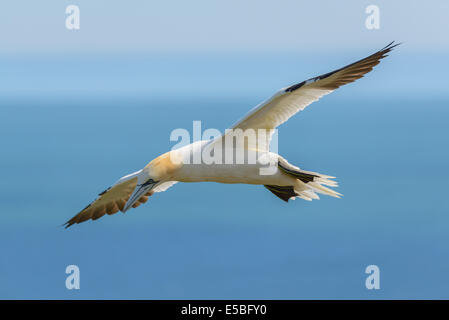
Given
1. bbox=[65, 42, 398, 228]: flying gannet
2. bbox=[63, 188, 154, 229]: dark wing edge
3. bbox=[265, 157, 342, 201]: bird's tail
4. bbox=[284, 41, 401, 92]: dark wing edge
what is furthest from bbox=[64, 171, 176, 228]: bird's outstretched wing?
bbox=[284, 41, 401, 92]: dark wing edge

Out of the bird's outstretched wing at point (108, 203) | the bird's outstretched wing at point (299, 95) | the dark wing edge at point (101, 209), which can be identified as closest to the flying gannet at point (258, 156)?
the bird's outstretched wing at point (299, 95)

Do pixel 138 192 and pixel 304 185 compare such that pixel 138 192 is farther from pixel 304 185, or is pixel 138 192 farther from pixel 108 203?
pixel 304 185

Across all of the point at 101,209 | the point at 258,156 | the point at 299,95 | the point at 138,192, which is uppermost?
the point at 299,95

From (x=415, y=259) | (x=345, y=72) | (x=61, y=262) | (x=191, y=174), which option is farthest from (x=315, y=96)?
(x=415, y=259)

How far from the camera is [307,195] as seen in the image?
9.60 metres

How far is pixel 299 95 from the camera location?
8.85 meters

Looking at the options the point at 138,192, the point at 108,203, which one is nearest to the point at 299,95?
the point at 138,192

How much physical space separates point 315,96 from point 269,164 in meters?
0.98

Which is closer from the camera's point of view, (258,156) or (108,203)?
(258,156)

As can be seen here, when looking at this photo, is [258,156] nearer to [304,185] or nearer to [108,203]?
[304,185]

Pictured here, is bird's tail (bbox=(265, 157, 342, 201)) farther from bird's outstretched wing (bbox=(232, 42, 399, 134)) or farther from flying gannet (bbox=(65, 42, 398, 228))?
bird's outstretched wing (bbox=(232, 42, 399, 134))

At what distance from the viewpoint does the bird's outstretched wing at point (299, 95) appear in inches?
335

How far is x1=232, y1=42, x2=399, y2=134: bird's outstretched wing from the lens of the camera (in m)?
8.50

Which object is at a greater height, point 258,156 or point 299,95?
point 299,95
